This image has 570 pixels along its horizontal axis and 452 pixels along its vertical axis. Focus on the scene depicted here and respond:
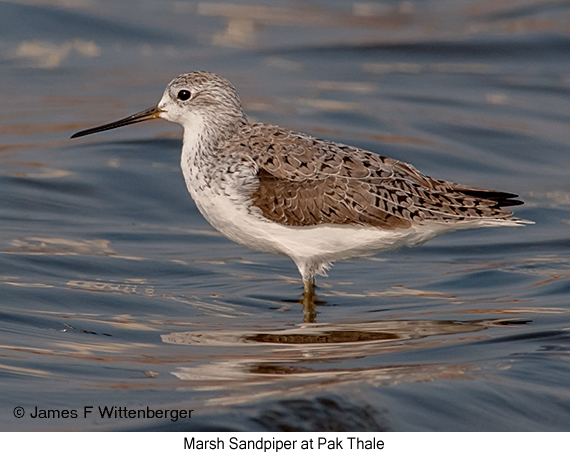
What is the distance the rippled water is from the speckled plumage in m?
0.64

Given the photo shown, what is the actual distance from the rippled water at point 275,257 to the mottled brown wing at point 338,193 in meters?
0.86

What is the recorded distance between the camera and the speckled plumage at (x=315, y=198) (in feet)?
30.2

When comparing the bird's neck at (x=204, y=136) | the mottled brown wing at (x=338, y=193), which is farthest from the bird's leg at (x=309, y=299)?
the bird's neck at (x=204, y=136)

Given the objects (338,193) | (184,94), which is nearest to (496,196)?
(338,193)

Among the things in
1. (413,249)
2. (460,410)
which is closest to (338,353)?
(460,410)

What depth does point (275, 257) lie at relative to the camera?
11.4m

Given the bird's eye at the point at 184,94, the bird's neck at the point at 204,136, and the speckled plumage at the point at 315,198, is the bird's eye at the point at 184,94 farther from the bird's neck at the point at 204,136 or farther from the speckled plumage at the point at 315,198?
the speckled plumage at the point at 315,198

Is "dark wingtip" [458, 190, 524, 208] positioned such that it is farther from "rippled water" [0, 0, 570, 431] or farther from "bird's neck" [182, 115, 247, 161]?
"bird's neck" [182, 115, 247, 161]

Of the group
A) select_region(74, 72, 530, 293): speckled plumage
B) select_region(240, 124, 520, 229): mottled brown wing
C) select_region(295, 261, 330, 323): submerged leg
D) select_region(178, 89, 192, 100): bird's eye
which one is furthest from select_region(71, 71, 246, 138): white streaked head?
select_region(295, 261, 330, 323): submerged leg

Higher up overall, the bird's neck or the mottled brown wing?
the bird's neck

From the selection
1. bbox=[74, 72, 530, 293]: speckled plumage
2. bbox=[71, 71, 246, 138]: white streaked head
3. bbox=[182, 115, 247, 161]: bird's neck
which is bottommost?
bbox=[74, 72, 530, 293]: speckled plumage

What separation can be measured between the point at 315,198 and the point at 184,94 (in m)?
1.76

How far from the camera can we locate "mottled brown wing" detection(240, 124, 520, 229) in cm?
922

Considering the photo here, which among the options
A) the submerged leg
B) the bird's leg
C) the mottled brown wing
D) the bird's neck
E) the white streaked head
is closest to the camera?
the mottled brown wing
